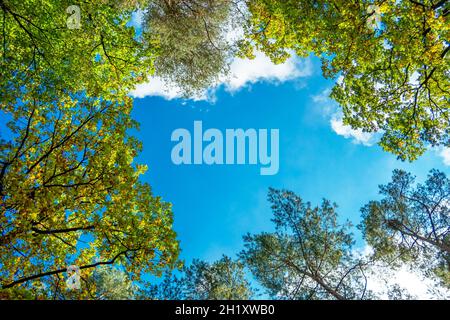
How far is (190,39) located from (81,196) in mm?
12147

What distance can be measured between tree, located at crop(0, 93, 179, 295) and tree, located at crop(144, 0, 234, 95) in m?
8.31

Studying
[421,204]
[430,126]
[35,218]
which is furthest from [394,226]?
[35,218]

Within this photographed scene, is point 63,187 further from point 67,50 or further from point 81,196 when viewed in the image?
point 67,50

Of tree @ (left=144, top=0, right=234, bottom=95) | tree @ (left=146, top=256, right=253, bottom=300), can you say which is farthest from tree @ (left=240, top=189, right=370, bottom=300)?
tree @ (left=144, top=0, right=234, bottom=95)

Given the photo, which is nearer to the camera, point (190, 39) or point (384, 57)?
point (384, 57)

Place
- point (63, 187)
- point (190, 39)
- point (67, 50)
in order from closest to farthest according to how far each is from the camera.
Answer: point (63, 187), point (67, 50), point (190, 39)

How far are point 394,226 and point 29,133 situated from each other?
56.7 feet

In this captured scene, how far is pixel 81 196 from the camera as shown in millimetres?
9789

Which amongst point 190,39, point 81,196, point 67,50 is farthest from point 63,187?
point 190,39

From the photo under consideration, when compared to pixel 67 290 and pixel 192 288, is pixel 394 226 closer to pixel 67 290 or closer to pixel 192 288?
pixel 192 288

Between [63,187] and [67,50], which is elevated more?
[67,50]

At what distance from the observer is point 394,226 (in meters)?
17.3

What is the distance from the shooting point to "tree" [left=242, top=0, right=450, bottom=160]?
11.3 meters
